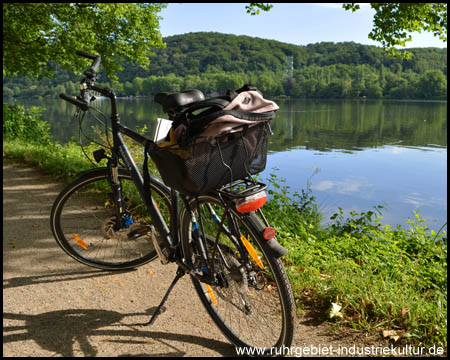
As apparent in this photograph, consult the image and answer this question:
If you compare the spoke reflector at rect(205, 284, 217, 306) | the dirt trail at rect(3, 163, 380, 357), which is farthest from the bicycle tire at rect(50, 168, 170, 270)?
the spoke reflector at rect(205, 284, 217, 306)

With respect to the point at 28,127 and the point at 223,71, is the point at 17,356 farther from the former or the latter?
the point at 223,71

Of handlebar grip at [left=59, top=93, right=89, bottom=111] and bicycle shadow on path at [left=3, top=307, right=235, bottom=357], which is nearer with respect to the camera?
bicycle shadow on path at [left=3, top=307, right=235, bottom=357]

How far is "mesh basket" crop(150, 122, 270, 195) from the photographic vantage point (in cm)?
199

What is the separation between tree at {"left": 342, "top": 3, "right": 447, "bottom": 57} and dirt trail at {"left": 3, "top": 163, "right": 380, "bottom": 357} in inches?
321

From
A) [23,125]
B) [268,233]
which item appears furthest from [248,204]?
[23,125]

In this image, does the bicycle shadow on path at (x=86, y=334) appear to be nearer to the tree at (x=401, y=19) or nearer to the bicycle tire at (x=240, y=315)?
the bicycle tire at (x=240, y=315)

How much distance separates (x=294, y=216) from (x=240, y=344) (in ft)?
11.2

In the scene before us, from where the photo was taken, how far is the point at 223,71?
166ft

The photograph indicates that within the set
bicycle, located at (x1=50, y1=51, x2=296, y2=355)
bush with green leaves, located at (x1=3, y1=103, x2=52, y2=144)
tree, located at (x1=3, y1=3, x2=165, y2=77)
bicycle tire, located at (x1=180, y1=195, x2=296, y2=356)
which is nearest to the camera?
bicycle, located at (x1=50, y1=51, x2=296, y2=355)

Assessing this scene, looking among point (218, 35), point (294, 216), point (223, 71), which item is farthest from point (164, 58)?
point (294, 216)

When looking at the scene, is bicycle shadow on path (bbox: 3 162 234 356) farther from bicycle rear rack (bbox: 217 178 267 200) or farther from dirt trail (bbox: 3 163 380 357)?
bicycle rear rack (bbox: 217 178 267 200)

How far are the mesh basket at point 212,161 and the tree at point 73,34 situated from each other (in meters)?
10.8

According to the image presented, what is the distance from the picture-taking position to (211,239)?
2604 millimetres

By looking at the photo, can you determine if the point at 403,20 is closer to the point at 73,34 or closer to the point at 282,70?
the point at 73,34
